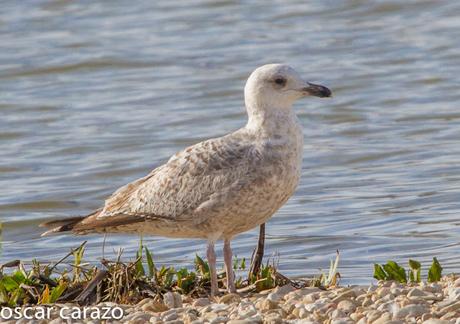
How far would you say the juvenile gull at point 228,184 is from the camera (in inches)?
309

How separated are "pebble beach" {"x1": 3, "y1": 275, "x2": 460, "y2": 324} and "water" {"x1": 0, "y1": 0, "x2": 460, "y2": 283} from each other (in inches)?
69.2

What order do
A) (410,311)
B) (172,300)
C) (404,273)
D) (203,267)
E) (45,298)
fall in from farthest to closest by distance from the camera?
(203,267) < (404,273) < (45,298) < (172,300) < (410,311)

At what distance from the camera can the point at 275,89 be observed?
8219 mm

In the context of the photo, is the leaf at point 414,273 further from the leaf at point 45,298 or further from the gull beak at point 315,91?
the leaf at point 45,298

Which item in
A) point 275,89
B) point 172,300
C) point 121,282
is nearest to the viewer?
point 172,300

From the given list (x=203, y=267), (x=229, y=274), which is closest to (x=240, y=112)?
(x=203, y=267)

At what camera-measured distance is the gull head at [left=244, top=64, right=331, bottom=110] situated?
8203 mm

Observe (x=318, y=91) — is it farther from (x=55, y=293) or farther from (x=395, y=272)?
(x=55, y=293)

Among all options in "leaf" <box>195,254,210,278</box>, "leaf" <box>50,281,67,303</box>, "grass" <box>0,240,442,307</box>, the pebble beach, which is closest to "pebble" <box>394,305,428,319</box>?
the pebble beach

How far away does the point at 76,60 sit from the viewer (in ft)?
64.0

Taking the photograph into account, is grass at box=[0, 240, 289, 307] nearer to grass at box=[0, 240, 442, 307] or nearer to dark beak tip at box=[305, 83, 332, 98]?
grass at box=[0, 240, 442, 307]

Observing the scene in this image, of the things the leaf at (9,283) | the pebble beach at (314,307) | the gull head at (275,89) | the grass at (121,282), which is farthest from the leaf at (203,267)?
the leaf at (9,283)

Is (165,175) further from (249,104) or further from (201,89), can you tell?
(201,89)

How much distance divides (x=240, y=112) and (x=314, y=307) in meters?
9.59
